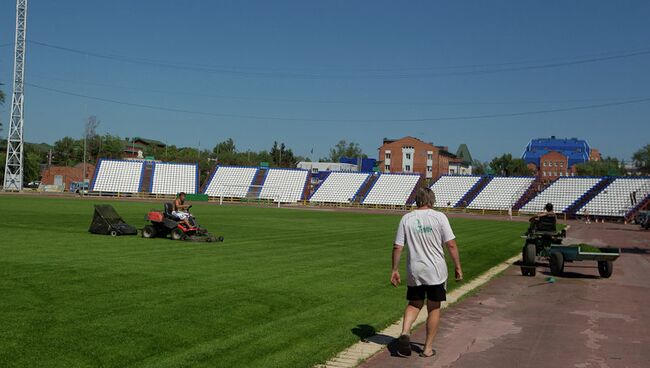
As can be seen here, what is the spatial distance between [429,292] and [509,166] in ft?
428

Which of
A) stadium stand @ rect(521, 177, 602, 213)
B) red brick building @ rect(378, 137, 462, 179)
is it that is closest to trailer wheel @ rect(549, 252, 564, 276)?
stadium stand @ rect(521, 177, 602, 213)

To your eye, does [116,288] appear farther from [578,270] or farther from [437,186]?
[437,186]

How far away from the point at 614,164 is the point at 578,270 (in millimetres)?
137722

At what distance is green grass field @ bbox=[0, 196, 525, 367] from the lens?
247 inches

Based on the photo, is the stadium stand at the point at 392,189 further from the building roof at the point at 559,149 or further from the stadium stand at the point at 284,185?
the building roof at the point at 559,149

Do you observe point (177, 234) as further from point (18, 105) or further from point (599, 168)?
point (599, 168)

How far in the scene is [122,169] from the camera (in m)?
84.0

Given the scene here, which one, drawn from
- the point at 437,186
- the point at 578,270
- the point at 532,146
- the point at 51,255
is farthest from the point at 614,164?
the point at 51,255

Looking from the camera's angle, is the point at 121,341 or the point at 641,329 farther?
the point at 641,329

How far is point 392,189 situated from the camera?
79500 mm

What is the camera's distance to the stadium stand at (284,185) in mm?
80125

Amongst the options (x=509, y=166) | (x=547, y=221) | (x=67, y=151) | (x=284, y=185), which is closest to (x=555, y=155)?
(x=509, y=166)

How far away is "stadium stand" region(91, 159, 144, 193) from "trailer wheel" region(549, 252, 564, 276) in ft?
236

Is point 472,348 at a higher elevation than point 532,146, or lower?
lower
